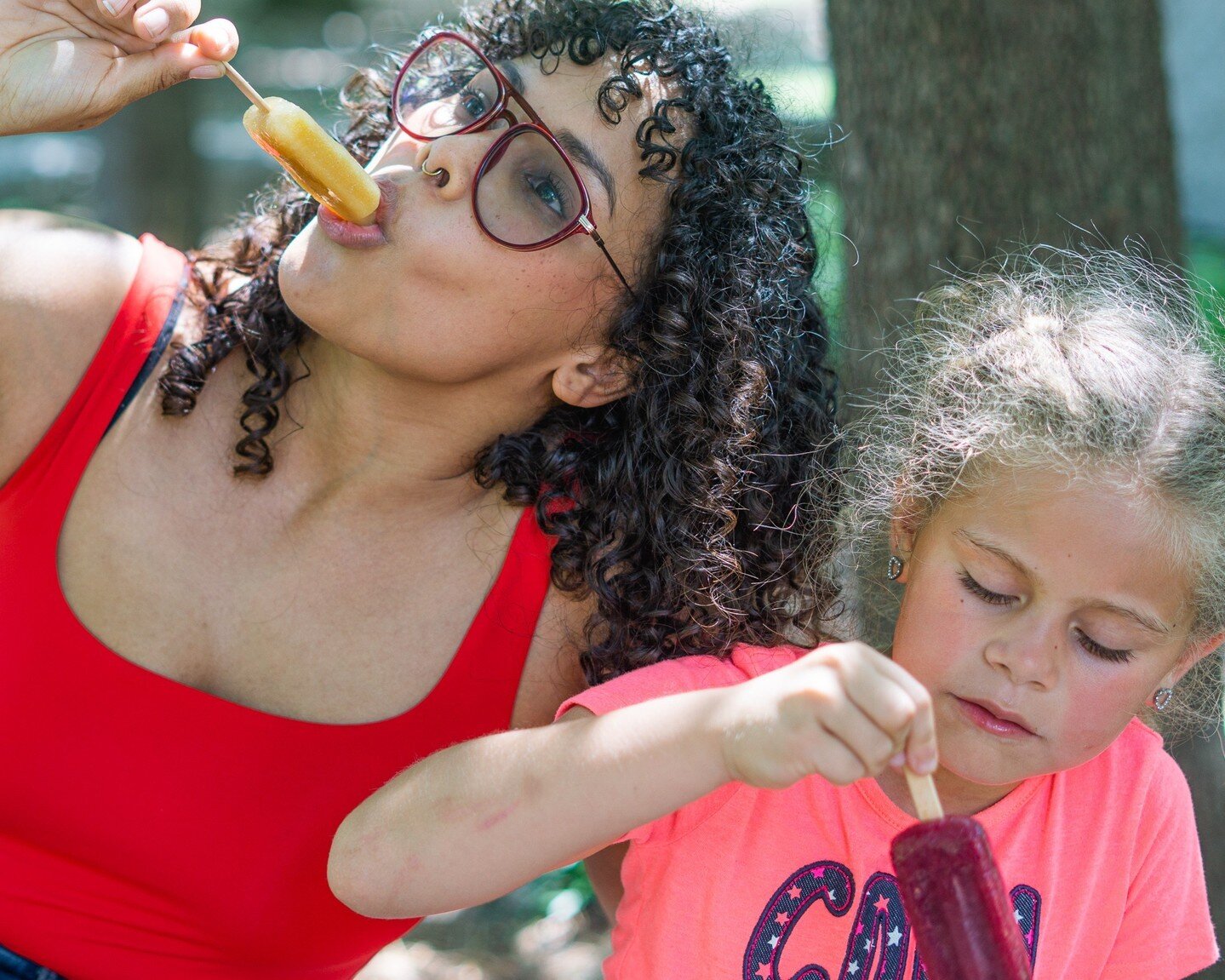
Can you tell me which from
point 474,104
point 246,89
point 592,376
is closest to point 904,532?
point 592,376

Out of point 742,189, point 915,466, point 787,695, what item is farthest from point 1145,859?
point 742,189

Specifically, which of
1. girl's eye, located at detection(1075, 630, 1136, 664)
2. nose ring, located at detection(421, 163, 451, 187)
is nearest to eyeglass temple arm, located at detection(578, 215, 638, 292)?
nose ring, located at detection(421, 163, 451, 187)

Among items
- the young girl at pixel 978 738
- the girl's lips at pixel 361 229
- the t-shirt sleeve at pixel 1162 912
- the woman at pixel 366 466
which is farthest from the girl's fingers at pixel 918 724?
the girl's lips at pixel 361 229

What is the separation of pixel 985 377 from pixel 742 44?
978mm

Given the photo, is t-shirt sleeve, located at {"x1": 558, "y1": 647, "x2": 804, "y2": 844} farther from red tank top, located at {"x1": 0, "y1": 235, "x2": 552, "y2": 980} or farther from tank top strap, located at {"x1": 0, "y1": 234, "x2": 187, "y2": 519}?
tank top strap, located at {"x1": 0, "y1": 234, "x2": 187, "y2": 519}

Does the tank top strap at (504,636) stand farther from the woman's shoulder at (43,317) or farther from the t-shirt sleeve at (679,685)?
the woman's shoulder at (43,317)

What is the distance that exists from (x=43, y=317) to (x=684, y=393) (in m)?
1.15

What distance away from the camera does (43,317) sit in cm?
221

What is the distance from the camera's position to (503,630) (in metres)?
2.33

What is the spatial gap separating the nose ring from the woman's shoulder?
634 mm

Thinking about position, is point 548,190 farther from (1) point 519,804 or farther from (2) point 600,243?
(1) point 519,804

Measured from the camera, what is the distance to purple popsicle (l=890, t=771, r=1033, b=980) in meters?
1.48

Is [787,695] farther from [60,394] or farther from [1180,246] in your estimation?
[1180,246]

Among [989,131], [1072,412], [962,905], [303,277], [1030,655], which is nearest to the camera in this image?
[962,905]
